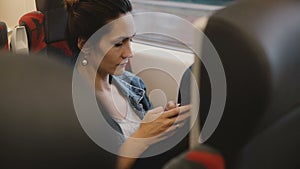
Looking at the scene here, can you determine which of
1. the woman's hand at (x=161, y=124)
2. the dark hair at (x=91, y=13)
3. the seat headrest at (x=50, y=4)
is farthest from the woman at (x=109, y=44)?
the seat headrest at (x=50, y=4)

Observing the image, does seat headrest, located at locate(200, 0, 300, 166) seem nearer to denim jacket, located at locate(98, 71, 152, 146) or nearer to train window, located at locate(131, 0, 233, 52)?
denim jacket, located at locate(98, 71, 152, 146)

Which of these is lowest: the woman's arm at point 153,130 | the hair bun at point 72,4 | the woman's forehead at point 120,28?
the woman's arm at point 153,130

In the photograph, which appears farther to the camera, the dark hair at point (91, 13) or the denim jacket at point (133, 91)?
the denim jacket at point (133, 91)

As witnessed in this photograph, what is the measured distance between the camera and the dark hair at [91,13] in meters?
1.23

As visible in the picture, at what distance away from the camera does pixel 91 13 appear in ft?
4.03

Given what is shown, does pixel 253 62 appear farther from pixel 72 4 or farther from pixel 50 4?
pixel 50 4

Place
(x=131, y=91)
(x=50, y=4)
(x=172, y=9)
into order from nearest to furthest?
(x=131, y=91), (x=50, y=4), (x=172, y=9)

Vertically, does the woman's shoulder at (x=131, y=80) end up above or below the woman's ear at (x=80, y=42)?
below

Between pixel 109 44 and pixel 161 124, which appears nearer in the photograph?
pixel 161 124

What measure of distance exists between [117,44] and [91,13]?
0.12m

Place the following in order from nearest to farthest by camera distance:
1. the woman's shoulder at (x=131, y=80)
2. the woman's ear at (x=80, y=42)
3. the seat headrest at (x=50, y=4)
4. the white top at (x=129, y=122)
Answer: the white top at (x=129, y=122)
the woman's ear at (x=80, y=42)
the woman's shoulder at (x=131, y=80)
the seat headrest at (x=50, y=4)

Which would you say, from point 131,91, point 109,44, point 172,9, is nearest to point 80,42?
point 109,44

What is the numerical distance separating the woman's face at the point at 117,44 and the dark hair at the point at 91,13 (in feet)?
0.08

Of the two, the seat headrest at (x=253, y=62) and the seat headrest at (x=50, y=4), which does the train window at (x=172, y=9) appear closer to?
the seat headrest at (x=50, y=4)
